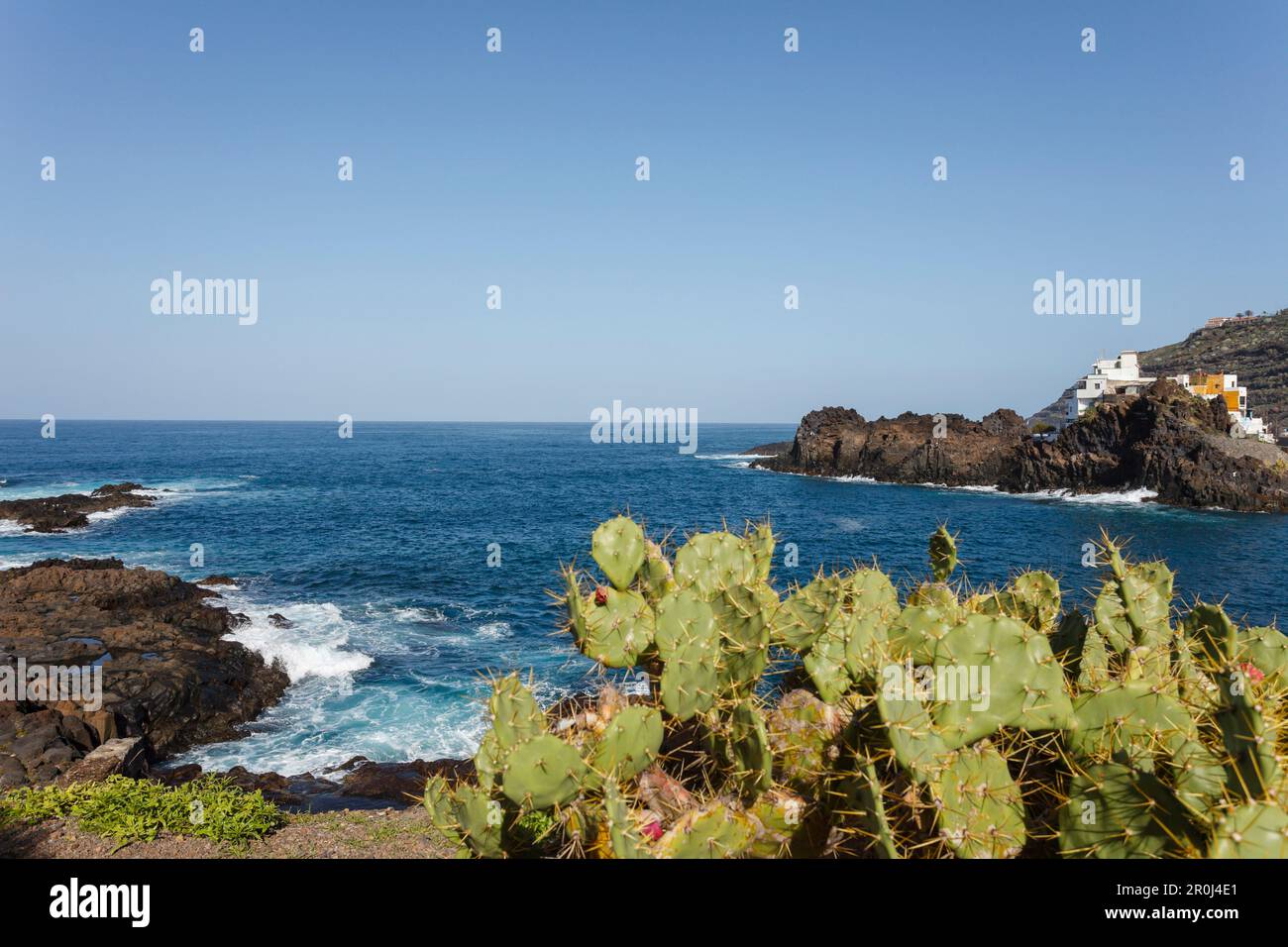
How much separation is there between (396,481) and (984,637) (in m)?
82.7

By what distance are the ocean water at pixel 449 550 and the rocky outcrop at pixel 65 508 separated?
1890mm

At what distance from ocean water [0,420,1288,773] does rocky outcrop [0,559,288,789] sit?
41.4 inches

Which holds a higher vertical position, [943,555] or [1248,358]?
[1248,358]

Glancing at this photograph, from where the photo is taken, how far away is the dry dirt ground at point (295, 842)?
10312 mm

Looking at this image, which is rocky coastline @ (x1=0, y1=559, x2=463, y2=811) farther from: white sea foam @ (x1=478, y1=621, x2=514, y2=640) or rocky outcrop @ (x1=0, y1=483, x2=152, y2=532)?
rocky outcrop @ (x1=0, y1=483, x2=152, y2=532)

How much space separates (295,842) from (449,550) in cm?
3247

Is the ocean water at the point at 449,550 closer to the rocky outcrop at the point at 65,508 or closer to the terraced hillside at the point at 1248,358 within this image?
the rocky outcrop at the point at 65,508

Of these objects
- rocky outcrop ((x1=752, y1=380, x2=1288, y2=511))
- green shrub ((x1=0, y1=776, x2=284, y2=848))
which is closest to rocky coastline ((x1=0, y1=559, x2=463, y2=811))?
green shrub ((x1=0, y1=776, x2=284, y2=848))
